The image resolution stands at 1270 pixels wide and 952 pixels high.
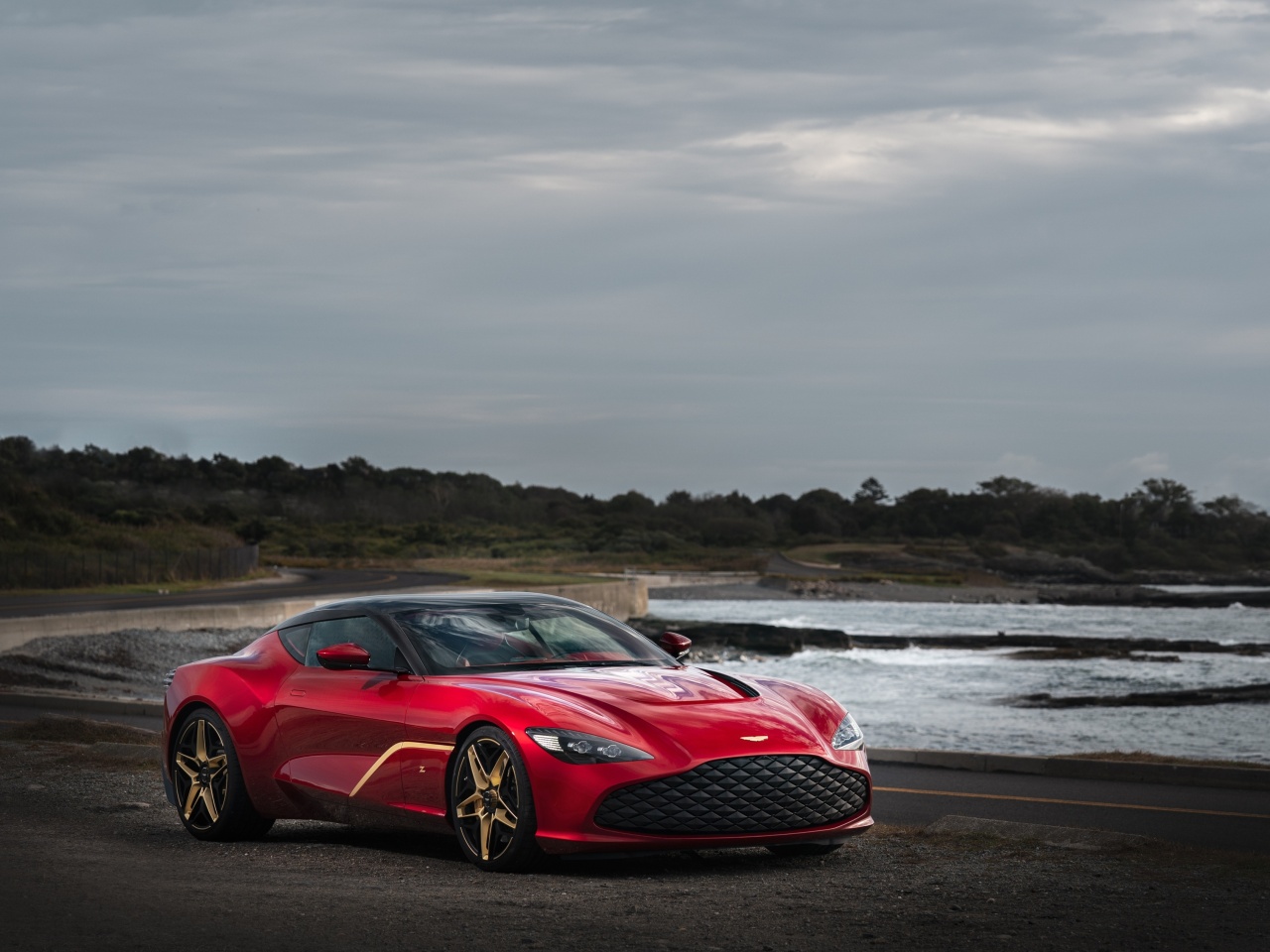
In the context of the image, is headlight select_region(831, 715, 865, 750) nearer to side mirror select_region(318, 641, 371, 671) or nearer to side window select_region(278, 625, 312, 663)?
side mirror select_region(318, 641, 371, 671)

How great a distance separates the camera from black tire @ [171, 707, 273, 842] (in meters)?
8.82

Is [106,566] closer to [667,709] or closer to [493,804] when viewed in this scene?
[493,804]

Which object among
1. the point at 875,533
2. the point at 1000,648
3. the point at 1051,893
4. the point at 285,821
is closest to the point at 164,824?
the point at 285,821

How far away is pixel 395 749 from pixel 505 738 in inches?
34.9

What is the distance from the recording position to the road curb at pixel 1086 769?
13.2 m

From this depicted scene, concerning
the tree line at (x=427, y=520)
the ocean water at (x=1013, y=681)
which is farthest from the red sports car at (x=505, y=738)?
the tree line at (x=427, y=520)

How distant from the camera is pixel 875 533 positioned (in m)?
198

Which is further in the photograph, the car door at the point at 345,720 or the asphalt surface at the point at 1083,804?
the asphalt surface at the point at 1083,804

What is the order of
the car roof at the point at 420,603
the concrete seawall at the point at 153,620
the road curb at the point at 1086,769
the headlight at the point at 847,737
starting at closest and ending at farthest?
1. the headlight at the point at 847,737
2. the car roof at the point at 420,603
3. the road curb at the point at 1086,769
4. the concrete seawall at the point at 153,620

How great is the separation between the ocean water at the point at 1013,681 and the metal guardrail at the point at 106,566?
22421 mm

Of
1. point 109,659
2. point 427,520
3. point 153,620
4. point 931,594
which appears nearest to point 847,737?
point 109,659

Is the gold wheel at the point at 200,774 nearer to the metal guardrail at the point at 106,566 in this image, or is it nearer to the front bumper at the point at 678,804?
the front bumper at the point at 678,804

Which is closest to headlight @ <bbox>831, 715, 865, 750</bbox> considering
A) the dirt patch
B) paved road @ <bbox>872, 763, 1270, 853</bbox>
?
paved road @ <bbox>872, 763, 1270, 853</bbox>

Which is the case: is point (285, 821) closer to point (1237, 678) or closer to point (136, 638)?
point (136, 638)
